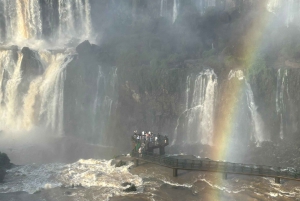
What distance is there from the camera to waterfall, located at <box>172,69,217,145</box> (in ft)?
133

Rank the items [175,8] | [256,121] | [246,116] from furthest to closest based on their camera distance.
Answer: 1. [175,8]
2. [246,116]
3. [256,121]

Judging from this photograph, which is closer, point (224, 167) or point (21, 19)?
point (224, 167)

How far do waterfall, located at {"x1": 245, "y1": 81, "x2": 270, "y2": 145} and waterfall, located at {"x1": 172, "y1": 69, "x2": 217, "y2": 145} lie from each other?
386 cm

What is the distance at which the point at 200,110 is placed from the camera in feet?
135

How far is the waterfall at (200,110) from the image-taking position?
133ft

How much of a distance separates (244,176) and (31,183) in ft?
56.7

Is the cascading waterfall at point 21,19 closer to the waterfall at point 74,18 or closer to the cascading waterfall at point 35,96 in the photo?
the waterfall at point 74,18

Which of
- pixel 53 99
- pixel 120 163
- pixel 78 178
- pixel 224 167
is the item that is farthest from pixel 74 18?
pixel 224 167

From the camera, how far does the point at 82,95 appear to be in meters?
48.2

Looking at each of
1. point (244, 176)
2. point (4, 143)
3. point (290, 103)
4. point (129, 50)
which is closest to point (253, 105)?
point (290, 103)

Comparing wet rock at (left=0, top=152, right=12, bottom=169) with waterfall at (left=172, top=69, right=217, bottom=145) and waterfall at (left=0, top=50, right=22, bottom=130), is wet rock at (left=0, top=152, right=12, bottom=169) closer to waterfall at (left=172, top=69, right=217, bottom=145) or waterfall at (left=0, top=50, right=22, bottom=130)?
waterfall at (left=0, top=50, right=22, bottom=130)

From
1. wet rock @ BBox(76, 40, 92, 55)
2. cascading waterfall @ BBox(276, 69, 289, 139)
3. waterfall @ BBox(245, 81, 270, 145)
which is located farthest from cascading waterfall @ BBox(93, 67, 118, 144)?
cascading waterfall @ BBox(276, 69, 289, 139)

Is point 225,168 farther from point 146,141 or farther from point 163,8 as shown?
point 163,8

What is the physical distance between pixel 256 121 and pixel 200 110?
644 centimetres
